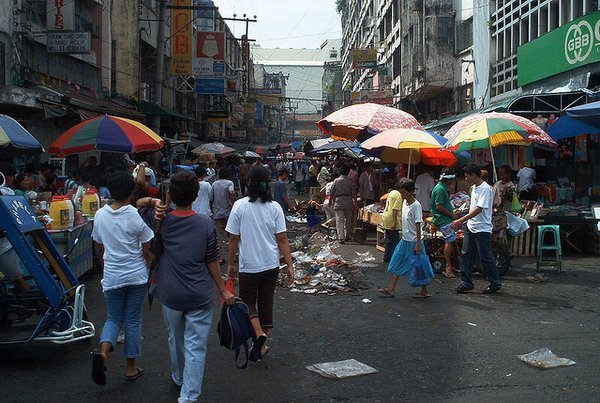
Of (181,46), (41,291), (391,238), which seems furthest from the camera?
(181,46)

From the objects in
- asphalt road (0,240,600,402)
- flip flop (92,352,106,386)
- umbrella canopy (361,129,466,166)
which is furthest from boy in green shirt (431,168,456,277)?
flip flop (92,352,106,386)

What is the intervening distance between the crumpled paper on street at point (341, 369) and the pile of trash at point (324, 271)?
3287 mm

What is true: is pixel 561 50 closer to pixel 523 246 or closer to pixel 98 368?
pixel 523 246

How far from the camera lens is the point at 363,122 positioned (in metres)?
13.6

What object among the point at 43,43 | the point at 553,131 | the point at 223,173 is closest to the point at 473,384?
the point at 223,173

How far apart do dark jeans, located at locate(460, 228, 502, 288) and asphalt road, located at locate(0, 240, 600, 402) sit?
0.24 meters

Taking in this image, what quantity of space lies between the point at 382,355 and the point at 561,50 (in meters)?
13.0

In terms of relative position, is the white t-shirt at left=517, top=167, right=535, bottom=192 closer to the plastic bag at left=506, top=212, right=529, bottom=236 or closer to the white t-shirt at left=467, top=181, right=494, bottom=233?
the plastic bag at left=506, top=212, right=529, bottom=236

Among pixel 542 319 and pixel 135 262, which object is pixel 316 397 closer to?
pixel 135 262

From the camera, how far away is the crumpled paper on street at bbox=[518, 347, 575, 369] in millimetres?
5731

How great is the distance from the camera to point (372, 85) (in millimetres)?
53000

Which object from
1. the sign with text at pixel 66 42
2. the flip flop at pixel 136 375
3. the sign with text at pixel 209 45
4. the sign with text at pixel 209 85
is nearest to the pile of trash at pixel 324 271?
the flip flop at pixel 136 375

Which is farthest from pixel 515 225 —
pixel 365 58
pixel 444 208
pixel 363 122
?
pixel 365 58

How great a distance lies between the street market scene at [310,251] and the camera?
5.09 m
